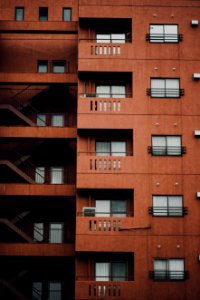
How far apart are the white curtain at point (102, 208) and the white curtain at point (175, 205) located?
3.56 m

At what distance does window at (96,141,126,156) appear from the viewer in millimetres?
33062

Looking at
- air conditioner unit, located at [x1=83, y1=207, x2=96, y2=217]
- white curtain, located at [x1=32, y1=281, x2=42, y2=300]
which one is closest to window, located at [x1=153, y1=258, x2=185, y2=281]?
air conditioner unit, located at [x1=83, y1=207, x2=96, y2=217]

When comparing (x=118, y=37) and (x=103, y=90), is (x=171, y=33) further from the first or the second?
(x=103, y=90)

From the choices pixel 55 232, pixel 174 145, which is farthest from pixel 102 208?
pixel 174 145

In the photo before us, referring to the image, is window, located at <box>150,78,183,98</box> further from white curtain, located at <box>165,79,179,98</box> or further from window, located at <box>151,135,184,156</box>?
window, located at <box>151,135,184,156</box>

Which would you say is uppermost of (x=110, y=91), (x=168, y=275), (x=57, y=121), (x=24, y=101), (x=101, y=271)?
(x=110, y=91)

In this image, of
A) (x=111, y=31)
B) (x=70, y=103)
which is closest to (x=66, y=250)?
(x=70, y=103)

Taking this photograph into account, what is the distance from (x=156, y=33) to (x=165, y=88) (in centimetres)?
350

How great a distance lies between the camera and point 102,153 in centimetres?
3303

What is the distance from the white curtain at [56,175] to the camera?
34.6 m

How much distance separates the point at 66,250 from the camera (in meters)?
31.9

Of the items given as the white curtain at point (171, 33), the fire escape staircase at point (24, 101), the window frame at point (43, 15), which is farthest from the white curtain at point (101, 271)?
the window frame at point (43, 15)

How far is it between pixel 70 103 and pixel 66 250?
30.5 feet

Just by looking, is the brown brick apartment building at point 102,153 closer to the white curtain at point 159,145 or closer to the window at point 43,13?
the white curtain at point 159,145
